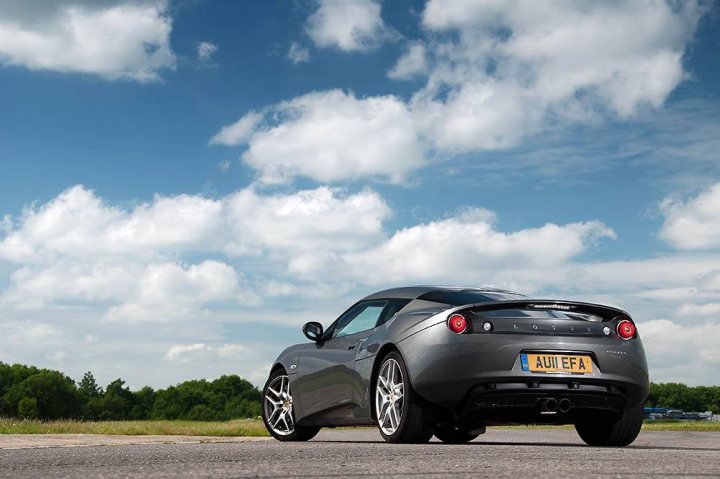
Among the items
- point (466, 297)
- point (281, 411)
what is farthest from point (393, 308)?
point (281, 411)

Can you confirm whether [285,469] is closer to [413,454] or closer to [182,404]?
[413,454]

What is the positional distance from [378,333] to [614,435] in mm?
2243

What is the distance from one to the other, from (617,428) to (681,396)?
107 meters

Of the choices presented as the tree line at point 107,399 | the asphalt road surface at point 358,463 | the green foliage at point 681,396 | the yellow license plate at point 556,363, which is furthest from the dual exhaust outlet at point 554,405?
the green foliage at point 681,396

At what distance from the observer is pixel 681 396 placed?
10825 cm

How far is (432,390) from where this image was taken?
7520 millimetres

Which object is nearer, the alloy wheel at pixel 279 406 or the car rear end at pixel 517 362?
the car rear end at pixel 517 362

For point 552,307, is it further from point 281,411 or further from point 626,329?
point 281,411

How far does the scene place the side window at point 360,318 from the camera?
8.71 meters

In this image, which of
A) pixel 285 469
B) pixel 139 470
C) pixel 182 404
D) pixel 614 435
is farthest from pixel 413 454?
pixel 182 404

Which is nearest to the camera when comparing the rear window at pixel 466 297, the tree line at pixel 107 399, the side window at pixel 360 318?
the rear window at pixel 466 297

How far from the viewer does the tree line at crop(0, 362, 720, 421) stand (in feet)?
317

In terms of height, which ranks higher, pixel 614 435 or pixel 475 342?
pixel 475 342

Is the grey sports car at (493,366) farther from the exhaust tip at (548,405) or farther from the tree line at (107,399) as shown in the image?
the tree line at (107,399)
